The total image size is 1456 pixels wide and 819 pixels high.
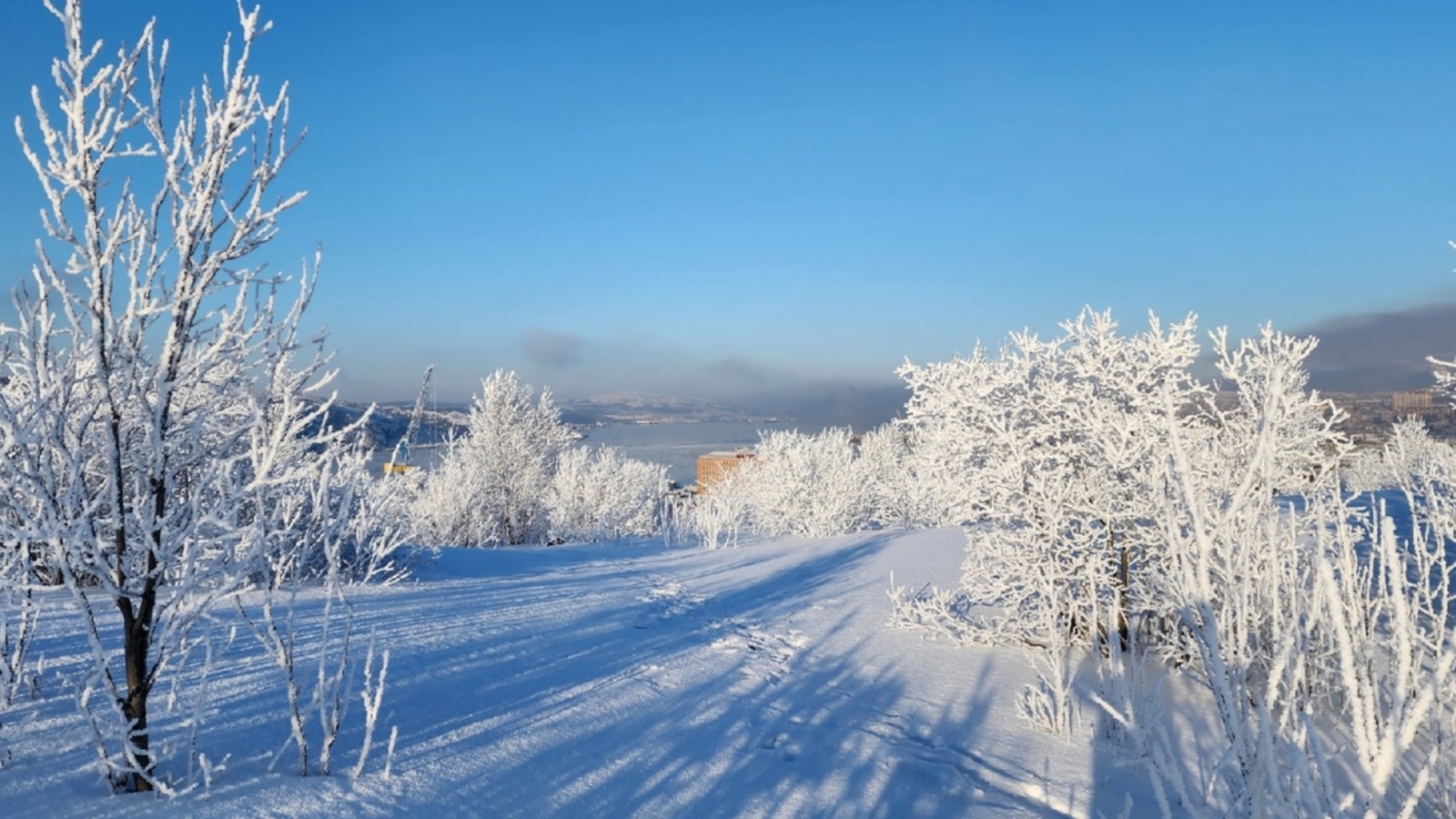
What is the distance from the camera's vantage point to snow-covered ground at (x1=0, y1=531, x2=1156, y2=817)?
9.16ft

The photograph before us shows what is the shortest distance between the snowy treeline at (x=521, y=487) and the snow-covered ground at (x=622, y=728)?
838 centimetres

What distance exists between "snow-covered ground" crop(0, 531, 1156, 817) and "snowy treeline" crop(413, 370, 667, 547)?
8.38 meters

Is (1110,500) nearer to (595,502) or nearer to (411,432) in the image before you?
(411,432)

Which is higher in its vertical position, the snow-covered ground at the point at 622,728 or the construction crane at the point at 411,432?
the construction crane at the point at 411,432

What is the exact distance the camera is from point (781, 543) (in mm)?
13344

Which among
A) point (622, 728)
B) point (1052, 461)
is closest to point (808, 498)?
point (1052, 461)

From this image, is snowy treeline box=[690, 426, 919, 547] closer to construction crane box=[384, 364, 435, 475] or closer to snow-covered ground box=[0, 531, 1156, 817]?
snow-covered ground box=[0, 531, 1156, 817]

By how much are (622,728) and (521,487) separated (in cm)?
1515

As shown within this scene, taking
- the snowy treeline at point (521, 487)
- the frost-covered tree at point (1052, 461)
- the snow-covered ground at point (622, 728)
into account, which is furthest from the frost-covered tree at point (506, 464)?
the frost-covered tree at point (1052, 461)

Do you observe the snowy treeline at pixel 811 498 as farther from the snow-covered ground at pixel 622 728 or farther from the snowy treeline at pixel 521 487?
the snow-covered ground at pixel 622 728

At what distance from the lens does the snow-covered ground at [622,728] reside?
279cm

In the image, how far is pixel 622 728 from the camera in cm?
394

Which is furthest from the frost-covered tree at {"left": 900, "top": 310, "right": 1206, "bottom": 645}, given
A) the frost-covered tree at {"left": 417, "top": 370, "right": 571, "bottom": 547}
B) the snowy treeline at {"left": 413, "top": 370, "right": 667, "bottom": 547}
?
the frost-covered tree at {"left": 417, "top": 370, "right": 571, "bottom": 547}

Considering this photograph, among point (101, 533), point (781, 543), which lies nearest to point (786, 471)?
point (781, 543)
